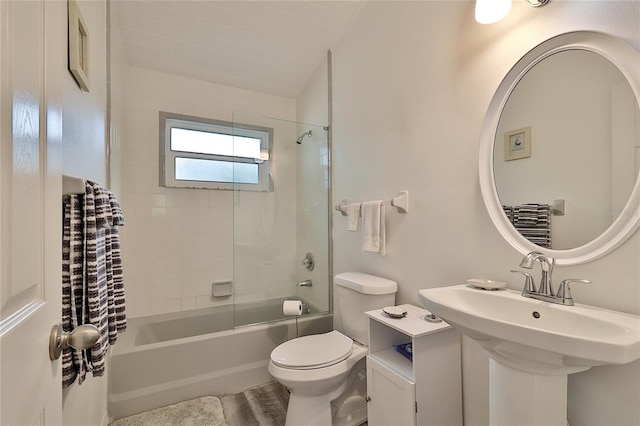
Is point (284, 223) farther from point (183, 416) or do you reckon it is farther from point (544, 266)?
point (544, 266)

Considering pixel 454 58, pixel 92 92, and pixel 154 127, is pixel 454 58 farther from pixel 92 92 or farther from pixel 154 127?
pixel 154 127

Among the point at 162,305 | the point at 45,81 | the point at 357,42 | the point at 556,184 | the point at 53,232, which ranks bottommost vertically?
the point at 162,305

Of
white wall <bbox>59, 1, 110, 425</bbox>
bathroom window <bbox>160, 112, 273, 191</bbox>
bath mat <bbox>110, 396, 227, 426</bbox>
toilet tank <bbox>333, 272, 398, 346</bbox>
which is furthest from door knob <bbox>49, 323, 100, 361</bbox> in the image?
bathroom window <bbox>160, 112, 273, 191</bbox>

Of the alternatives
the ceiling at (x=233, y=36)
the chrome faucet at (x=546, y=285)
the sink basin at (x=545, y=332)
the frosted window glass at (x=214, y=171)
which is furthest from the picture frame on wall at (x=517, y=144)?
the frosted window glass at (x=214, y=171)

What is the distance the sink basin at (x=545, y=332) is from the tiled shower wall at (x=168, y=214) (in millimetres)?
1809

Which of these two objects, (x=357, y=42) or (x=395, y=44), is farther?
(x=357, y=42)

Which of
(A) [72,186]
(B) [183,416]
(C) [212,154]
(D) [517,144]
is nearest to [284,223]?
(C) [212,154]

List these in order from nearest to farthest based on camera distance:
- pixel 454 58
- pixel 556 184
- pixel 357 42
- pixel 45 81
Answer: pixel 45 81
pixel 556 184
pixel 454 58
pixel 357 42

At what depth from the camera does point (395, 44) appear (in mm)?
1698

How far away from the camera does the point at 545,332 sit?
683 mm

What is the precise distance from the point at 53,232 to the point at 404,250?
4.82 feet

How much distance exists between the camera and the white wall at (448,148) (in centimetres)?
Result: 85

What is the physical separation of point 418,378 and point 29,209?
130 cm

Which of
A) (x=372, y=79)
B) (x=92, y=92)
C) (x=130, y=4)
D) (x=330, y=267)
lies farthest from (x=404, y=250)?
(x=130, y=4)
